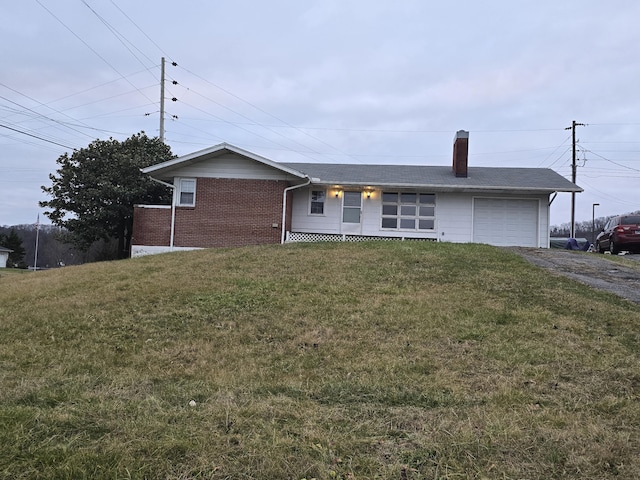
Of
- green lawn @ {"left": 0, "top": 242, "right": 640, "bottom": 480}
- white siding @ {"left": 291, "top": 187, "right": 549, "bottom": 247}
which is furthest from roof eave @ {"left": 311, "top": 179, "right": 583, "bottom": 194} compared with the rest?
green lawn @ {"left": 0, "top": 242, "right": 640, "bottom": 480}

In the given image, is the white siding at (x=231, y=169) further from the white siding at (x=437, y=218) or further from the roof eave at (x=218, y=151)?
the white siding at (x=437, y=218)

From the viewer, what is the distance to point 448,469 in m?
2.93

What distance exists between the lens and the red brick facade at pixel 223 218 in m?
16.8

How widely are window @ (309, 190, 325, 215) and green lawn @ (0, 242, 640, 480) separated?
9054 millimetres

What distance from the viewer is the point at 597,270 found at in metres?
10.8

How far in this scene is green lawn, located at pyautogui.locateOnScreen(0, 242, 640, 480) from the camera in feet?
9.98

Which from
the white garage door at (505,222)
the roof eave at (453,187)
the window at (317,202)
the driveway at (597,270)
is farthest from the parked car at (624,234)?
the window at (317,202)

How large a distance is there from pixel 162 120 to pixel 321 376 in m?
26.3

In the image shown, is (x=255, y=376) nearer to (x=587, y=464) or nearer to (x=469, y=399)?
(x=469, y=399)

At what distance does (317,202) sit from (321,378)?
14.0 meters

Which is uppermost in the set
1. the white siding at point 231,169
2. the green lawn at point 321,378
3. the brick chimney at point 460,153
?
the brick chimney at point 460,153

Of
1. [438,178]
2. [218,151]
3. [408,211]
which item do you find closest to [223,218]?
[218,151]

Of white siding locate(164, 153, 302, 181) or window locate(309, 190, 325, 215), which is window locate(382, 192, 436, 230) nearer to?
window locate(309, 190, 325, 215)

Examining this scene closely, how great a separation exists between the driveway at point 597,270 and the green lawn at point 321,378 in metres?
0.65
